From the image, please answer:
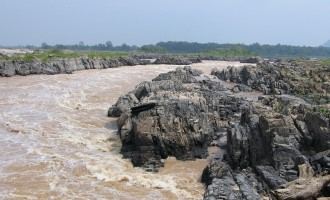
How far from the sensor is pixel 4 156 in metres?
26.5

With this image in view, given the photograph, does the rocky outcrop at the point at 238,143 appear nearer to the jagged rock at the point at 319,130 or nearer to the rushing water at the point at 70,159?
the jagged rock at the point at 319,130

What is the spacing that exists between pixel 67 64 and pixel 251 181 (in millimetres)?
50897

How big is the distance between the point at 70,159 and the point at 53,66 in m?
40.1

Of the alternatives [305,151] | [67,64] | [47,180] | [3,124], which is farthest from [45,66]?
[305,151]

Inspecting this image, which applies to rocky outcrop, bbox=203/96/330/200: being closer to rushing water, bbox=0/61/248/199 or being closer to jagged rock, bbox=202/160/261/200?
jagged rock, bbox=202/160/261/200

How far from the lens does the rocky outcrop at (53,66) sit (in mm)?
59969

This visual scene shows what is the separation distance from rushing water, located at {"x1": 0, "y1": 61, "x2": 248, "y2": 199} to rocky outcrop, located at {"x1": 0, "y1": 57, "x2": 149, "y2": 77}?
1516cm

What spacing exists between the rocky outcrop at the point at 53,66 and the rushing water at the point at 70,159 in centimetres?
1516

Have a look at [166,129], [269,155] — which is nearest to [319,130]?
[269,155]

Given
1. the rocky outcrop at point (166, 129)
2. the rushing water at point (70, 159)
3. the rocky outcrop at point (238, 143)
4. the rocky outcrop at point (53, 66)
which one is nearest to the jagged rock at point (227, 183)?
the rocky outcrop at point (238, 143)

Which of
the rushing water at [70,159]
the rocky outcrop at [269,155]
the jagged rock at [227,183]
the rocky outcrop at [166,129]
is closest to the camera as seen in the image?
the jagged rock at [227,183]

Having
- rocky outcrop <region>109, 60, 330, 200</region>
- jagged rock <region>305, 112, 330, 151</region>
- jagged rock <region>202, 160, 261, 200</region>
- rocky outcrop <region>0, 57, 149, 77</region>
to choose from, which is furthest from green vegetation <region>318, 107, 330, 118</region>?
rocky outcrop <region>0, 57, 149, 77</region>

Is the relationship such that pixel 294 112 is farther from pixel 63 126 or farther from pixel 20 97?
pixel 20 97

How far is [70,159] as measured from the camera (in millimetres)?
26438
